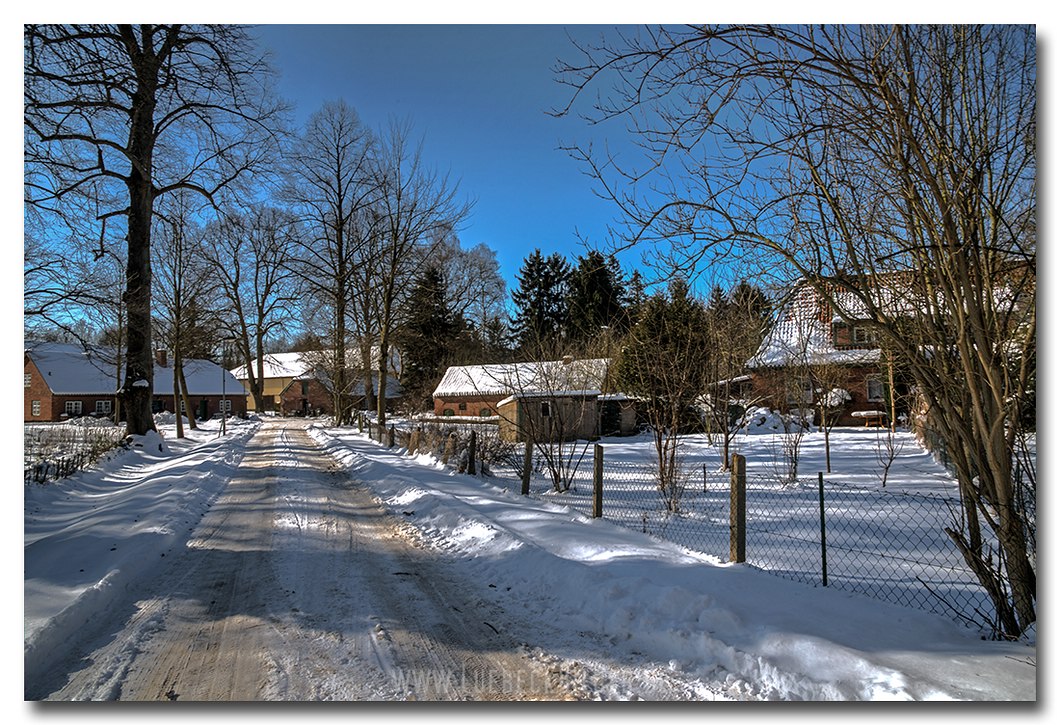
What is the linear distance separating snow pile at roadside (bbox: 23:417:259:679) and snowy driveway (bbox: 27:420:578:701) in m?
0.21

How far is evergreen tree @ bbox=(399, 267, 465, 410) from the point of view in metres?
32.5

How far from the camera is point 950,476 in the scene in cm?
1205

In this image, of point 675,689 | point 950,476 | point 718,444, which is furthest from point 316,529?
point 718,444

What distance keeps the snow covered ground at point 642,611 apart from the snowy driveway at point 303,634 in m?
0.29

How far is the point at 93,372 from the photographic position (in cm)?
4097

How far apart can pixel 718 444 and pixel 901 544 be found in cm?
1327

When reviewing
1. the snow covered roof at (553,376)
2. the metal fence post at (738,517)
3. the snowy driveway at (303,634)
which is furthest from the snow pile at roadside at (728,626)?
the snow covered roof at (553,376)

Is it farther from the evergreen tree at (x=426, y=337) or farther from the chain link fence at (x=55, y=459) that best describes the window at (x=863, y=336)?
the evergreen tree at (x=426, y=337)

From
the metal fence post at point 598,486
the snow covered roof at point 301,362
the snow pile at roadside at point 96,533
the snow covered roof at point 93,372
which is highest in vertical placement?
the snow covered roof at point 301,362

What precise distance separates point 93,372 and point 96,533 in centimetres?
4082

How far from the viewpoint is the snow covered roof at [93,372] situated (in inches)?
443

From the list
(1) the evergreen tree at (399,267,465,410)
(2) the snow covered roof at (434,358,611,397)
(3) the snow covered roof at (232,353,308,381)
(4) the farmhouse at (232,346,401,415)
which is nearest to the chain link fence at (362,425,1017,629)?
(2) the snow covered roof at (434,358,611,397)

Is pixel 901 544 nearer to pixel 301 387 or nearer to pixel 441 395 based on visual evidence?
pixel 441 395

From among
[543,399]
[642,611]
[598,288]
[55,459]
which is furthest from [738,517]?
[55,459]
